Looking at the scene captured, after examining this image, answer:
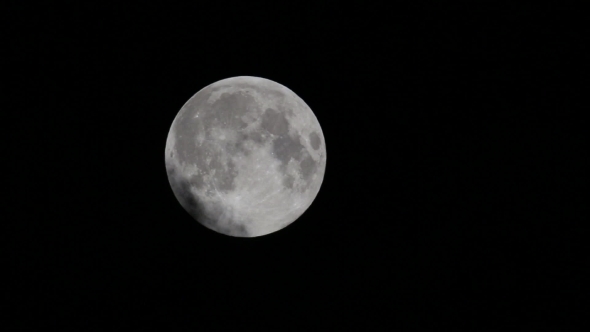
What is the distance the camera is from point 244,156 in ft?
14.2

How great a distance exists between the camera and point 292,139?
179 inches

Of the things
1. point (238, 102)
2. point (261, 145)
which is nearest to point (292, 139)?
point (261, 145)

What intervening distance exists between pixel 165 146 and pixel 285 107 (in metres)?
1.68

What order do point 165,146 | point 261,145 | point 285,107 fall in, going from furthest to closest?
point 165,146 → point 285,107 → point 261,145

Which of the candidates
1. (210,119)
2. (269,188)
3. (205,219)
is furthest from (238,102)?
(205,219)

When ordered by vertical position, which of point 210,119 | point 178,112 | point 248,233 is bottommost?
point 248,233

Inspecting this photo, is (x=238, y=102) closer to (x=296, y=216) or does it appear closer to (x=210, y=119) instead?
(x=210, y=119)

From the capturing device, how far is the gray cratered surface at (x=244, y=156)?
14.3 ft

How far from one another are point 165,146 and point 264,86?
1526mm

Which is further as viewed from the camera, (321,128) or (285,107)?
(321,128)

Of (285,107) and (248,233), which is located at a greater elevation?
(285,107)

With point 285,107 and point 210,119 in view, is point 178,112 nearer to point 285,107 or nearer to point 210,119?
point 210,119

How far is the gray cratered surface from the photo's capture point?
14.3 feet

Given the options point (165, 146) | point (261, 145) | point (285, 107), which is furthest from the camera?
point (165, 146)
